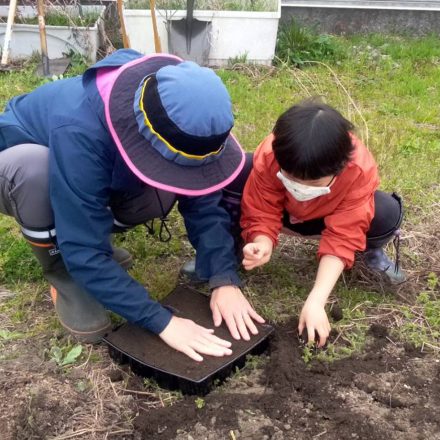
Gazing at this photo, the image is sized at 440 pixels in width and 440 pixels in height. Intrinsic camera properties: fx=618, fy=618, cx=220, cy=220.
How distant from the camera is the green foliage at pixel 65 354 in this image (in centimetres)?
204

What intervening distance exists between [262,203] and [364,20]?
155 inches

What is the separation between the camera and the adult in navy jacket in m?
1.59

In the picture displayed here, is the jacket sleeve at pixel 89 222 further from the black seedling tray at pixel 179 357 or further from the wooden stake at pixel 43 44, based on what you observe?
the wooden stake at pixel 43 44

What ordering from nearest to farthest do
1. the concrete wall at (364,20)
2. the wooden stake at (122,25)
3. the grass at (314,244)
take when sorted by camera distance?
the grass at (314,244) → the wooden stake at (122,25) → the concrete wall at (364,20)

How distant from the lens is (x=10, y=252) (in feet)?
8.30

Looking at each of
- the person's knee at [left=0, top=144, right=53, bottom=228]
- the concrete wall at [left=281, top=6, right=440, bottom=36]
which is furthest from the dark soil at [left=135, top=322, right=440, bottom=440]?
the concrete wall at [left=281, top=6, right=440, bottom=36]

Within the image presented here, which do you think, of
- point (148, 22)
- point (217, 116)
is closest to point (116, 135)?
point (217, 116)

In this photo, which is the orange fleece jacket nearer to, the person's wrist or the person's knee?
the person's wrist

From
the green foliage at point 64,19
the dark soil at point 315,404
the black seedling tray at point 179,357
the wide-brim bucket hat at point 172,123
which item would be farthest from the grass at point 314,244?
the wide-brim bucket hat at point 172,123

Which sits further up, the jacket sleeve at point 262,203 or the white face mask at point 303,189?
the white face mask at point 303,189

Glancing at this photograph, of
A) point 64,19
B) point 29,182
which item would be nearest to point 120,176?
point 29,182

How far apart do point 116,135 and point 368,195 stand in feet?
3.01

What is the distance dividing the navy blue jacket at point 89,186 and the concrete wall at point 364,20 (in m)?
3.87

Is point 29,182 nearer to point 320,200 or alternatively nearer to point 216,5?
point 320,200
